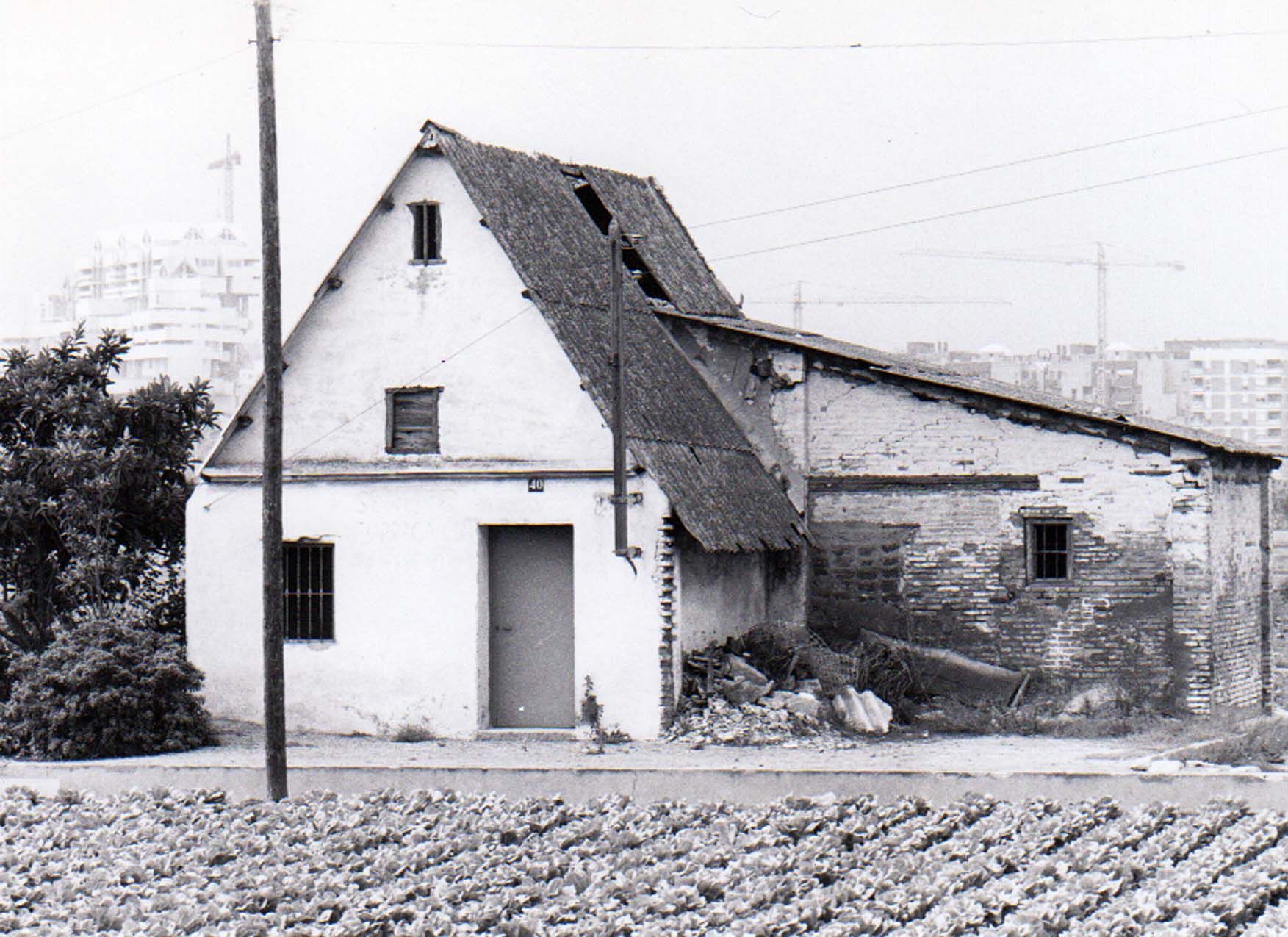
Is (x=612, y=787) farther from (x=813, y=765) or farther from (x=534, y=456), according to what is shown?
(x=534, y=456)

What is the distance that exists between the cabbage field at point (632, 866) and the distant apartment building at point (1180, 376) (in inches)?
2037

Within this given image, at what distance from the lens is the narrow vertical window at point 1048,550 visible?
70.6 ft

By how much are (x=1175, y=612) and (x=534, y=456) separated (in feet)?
25.1

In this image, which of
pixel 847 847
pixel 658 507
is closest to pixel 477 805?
pixel 847 847

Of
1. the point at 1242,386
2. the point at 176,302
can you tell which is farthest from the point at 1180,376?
the point at 176,302

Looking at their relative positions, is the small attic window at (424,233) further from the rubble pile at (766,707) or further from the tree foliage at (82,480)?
the rubble pile at (766,707)

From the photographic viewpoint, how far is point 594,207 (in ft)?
82.1

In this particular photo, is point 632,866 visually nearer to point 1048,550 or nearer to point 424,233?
point 424,233

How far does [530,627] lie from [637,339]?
408 centimetres

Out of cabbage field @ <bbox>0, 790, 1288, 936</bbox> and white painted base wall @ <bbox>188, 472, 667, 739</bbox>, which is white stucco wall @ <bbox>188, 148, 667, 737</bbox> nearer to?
white painted base wall @ <bbox>188, 472, 667, 739</bbox>

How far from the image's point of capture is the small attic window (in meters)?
20.7

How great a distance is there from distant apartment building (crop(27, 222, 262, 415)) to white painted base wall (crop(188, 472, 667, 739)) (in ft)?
189

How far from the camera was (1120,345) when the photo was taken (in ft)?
303

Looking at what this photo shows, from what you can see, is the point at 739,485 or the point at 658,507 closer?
the point at 658,507
